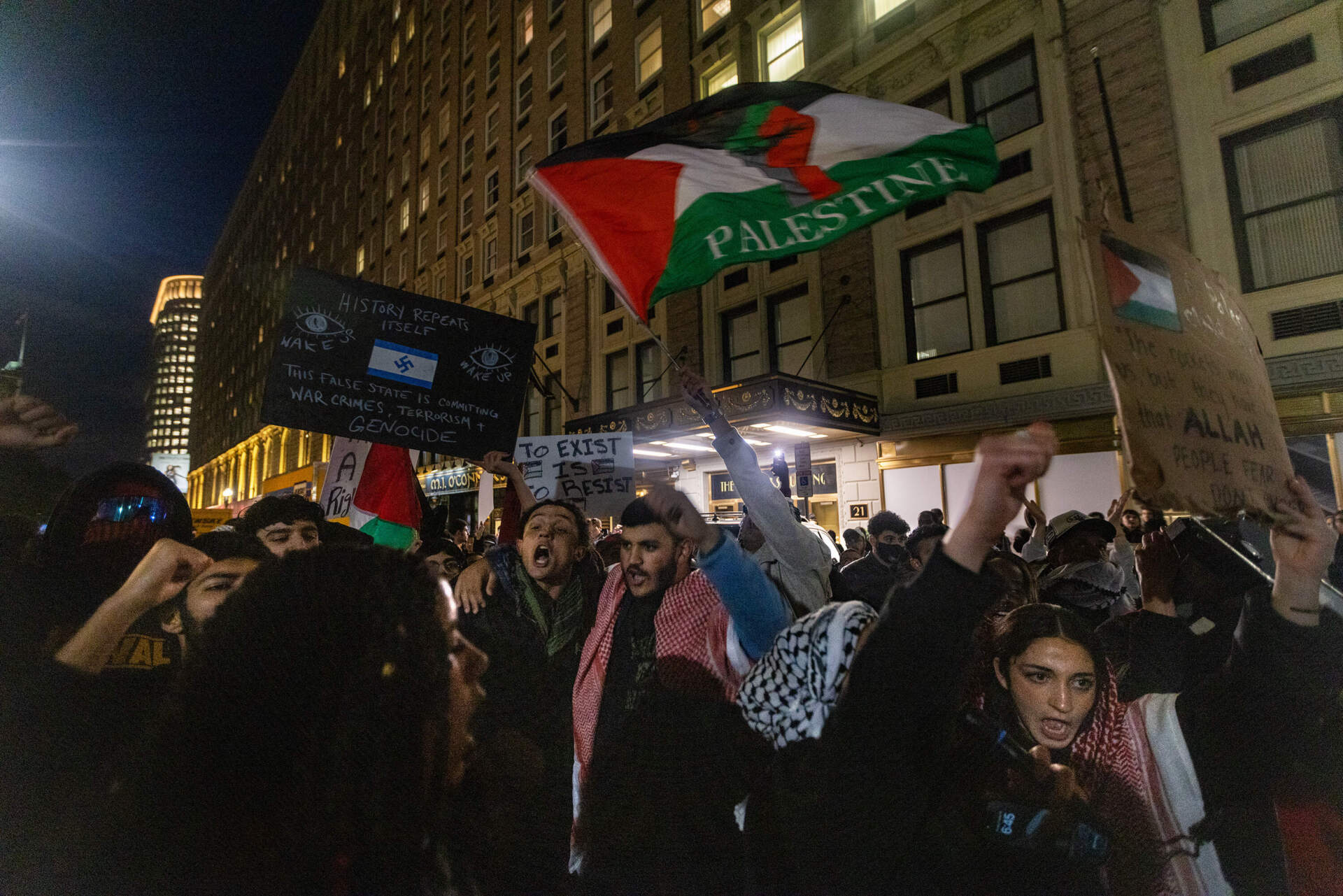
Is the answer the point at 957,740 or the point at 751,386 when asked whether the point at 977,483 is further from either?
the point at 751,386

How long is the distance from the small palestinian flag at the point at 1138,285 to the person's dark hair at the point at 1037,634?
3.02ft

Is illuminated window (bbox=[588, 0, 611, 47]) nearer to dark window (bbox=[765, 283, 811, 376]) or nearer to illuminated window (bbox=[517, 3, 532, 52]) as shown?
illuminated window (bbox=[517, 3, 532, 52])

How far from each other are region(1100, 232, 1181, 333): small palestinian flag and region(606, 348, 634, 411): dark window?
1676cm

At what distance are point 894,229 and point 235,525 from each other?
1234cm

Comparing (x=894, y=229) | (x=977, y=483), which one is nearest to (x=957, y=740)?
(x=977, y=483)

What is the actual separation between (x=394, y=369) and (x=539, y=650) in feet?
6.53

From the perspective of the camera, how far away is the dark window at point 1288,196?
28.9 feet

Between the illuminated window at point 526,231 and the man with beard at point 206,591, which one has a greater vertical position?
the illuminated window at point 526,231

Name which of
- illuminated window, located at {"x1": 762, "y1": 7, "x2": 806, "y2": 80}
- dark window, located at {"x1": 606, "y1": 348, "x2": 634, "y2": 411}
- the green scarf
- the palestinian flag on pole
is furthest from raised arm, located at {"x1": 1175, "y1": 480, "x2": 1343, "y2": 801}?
dark window, located at {"x1": 606, "y1": 348, "x2": 634, "y2": 411}

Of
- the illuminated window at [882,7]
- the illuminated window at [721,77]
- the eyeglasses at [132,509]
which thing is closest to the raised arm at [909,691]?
the eyeglasses at [132,509]

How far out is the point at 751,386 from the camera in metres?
11.8

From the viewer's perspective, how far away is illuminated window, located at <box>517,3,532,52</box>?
23766mm

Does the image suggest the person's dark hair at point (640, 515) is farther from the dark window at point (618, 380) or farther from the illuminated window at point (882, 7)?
the dark window at point (618, 380)

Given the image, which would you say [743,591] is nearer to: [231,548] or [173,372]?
[231,548]
